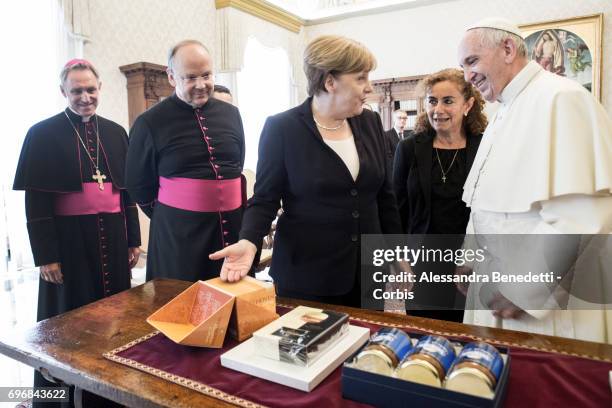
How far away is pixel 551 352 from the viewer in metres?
1.14

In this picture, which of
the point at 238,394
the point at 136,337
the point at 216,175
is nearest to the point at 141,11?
the point at 216,175

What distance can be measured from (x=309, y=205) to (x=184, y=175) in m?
0.86

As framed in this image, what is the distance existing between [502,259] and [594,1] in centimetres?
618

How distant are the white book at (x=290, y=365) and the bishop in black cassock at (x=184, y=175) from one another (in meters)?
1.19

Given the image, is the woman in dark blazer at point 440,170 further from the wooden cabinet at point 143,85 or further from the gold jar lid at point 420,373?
the wooden cabinet at point 143,85

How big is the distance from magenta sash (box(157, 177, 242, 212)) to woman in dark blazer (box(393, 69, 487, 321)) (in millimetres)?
899

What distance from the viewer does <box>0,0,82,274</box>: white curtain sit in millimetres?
3824

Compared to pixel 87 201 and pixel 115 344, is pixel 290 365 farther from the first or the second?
pixel 87 201

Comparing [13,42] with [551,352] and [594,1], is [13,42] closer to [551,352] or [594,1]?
[551,352]

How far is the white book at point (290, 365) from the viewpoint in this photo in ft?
3.26

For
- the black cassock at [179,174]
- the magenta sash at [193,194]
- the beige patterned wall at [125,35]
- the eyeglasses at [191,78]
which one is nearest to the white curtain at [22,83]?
the beige patterned wall at [125,35]

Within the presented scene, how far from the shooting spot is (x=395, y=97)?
7305 millimetres

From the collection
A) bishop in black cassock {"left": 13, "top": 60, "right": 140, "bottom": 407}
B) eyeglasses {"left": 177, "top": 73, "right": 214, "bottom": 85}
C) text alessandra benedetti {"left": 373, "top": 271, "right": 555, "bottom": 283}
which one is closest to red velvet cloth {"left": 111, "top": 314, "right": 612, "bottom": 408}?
text alessandra benedetti {"left": 373, "top": 271, "right": 555, "bottom": 283}

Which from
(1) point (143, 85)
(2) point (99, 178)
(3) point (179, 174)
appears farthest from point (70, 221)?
(1) point (143, 85)
